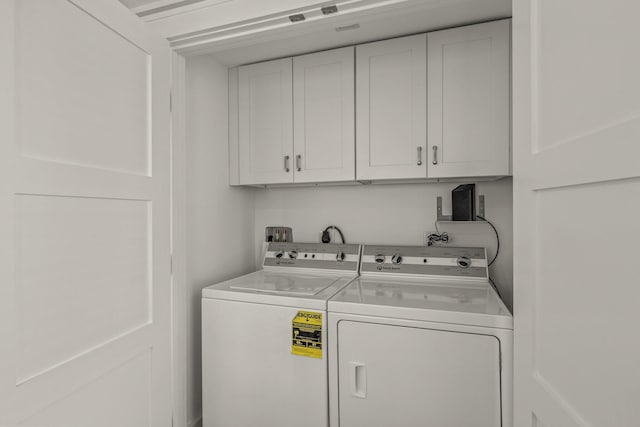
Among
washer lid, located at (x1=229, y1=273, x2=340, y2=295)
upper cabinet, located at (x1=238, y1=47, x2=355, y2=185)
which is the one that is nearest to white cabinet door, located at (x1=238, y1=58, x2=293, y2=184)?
upper cabinet, located at (x1=238, y1=47, x2=355, y2=185)

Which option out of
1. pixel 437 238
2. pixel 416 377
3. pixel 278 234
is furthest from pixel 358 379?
pixel 278 234

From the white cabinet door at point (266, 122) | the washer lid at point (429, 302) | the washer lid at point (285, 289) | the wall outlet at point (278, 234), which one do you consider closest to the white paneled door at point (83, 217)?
the washer lid at point (285, 289)

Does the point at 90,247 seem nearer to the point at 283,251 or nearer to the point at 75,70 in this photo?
the point at 75,70

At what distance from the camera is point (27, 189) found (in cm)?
89

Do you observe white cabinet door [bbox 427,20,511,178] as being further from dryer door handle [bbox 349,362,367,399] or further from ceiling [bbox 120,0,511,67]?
dryer door handle [bbox 349,362,367,399]

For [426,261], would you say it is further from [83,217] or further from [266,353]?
[83,217]

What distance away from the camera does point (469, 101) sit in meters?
1.71

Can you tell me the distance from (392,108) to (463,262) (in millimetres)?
995

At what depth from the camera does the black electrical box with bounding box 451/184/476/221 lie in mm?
1751

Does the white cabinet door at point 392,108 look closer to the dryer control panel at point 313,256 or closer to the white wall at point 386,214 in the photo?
the white wall at point 386,214
